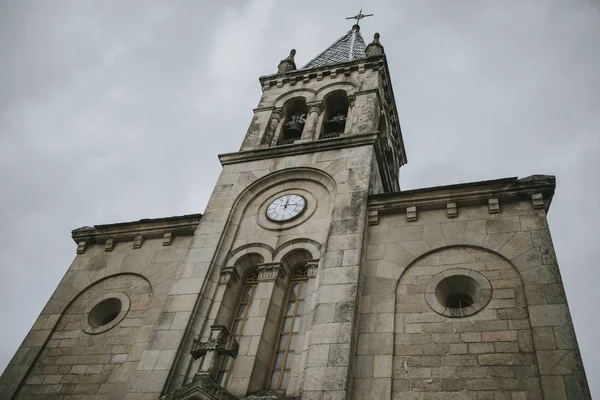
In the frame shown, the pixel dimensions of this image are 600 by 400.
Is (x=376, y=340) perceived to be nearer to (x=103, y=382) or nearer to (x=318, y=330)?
(x=318, y=330)

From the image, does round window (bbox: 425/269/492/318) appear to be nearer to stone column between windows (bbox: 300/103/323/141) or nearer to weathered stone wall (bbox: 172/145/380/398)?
weathered stone wall (bbox: 172/145/380/398)

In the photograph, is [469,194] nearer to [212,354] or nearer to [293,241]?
[293,241]

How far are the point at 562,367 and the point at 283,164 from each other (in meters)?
9.85

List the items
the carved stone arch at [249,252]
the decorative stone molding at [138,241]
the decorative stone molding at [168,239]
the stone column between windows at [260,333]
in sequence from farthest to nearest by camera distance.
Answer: the decorative stone molding at [138,241]
the decorative stone molding at [168,239]
the carved stone arch at [249,252]
the stone column between windows at [260,333]

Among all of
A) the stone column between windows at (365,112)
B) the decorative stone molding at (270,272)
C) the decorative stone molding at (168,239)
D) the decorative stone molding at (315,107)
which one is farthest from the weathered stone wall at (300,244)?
the decorative stone molding at (315,107)

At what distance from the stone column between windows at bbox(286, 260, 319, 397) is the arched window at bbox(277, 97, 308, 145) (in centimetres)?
682

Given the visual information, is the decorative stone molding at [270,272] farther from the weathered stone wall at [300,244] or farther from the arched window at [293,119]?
the arched window at [293,119]

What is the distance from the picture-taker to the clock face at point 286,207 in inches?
591

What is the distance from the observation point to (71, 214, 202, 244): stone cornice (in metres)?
15.9

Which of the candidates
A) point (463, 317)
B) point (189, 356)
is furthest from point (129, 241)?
point (463, 317)

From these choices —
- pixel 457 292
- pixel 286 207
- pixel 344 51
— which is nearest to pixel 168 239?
pixel 286 207

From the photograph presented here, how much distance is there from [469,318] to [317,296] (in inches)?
133

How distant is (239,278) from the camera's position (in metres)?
14.2

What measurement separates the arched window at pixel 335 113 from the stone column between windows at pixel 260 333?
23.0ft
